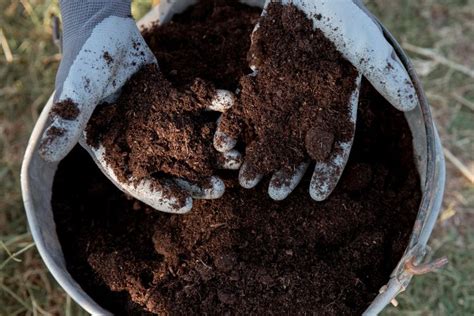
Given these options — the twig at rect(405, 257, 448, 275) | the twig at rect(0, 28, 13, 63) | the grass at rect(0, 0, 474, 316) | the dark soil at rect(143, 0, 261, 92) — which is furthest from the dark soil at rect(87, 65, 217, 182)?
the twig at rect(0, 28, 13, 63)

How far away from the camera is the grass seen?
5.83ft

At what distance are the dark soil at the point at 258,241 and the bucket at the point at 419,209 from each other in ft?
0.12

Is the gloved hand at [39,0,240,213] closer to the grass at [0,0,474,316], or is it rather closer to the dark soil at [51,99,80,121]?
the dark soil at [51,99,80,121]

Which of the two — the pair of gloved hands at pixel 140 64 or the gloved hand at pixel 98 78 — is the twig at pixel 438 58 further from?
the gloved hand at pixel 98 78

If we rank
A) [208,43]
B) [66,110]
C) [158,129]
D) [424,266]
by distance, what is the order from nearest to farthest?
[424,266], [66,110], [158,129], [208,43]

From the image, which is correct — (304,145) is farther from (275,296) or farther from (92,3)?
(92,3)

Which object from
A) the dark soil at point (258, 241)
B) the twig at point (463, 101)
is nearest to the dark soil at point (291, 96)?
the dark soil at point (258, 241)

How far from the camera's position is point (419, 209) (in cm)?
124

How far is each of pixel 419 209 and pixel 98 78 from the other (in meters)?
0.73

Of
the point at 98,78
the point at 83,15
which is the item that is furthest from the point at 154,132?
the point at 83,15

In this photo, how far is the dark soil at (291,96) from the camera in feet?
4.11

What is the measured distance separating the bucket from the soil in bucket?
0.04 m

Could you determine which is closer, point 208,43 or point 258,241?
point 258,241

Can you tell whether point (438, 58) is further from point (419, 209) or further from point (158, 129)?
point (158, 129)
